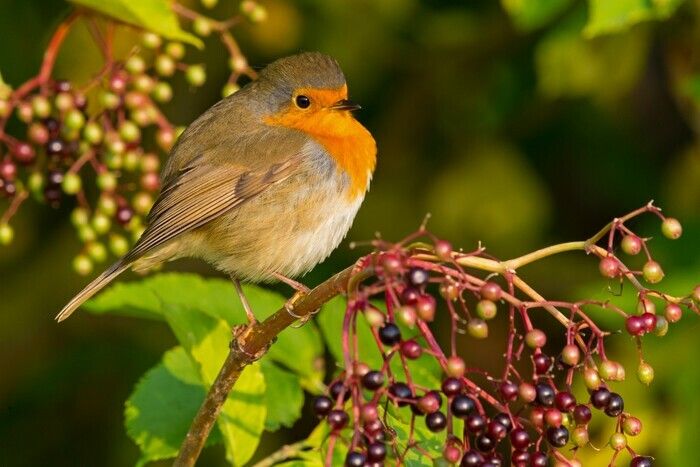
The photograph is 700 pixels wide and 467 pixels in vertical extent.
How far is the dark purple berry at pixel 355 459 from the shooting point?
189 centimetres

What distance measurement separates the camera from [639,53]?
4.41 metres

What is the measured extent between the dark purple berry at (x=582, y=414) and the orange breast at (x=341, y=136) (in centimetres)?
196

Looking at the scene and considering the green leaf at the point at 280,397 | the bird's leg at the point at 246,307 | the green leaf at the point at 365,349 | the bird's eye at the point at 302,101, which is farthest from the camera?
the bird's eye at the point at 302,101

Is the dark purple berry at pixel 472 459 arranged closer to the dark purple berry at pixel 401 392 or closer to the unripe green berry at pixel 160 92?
the dark purple berry at pixel 401 392

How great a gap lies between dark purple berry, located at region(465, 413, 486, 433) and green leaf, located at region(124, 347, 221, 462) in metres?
1.16

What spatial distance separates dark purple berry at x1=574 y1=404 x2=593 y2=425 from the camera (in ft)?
6.93

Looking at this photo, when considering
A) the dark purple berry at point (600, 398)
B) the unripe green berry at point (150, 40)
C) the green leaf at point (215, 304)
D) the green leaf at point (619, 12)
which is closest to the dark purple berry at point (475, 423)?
the dark purple berry at point (600, 398)

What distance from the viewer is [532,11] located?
142 inches

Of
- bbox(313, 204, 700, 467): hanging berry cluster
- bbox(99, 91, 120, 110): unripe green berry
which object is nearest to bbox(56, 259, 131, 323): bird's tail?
bbox(99, 91, 120, 110): unripe green berry

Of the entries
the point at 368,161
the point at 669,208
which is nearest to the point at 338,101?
the point at 368,161

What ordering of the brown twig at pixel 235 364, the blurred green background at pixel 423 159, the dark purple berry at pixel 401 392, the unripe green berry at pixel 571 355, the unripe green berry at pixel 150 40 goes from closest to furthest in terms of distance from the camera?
the dark purple berry at pixel 401 392 → the unripe green berry at pixel 571 355 → the brown twig at pixel 235 364 → the unripe green berry at pixel 150 40 → the blurred green background at pixel 423 159

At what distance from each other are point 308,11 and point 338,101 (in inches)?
43.2

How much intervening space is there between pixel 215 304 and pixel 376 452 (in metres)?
1.65

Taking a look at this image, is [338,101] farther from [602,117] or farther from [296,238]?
[602,117]
